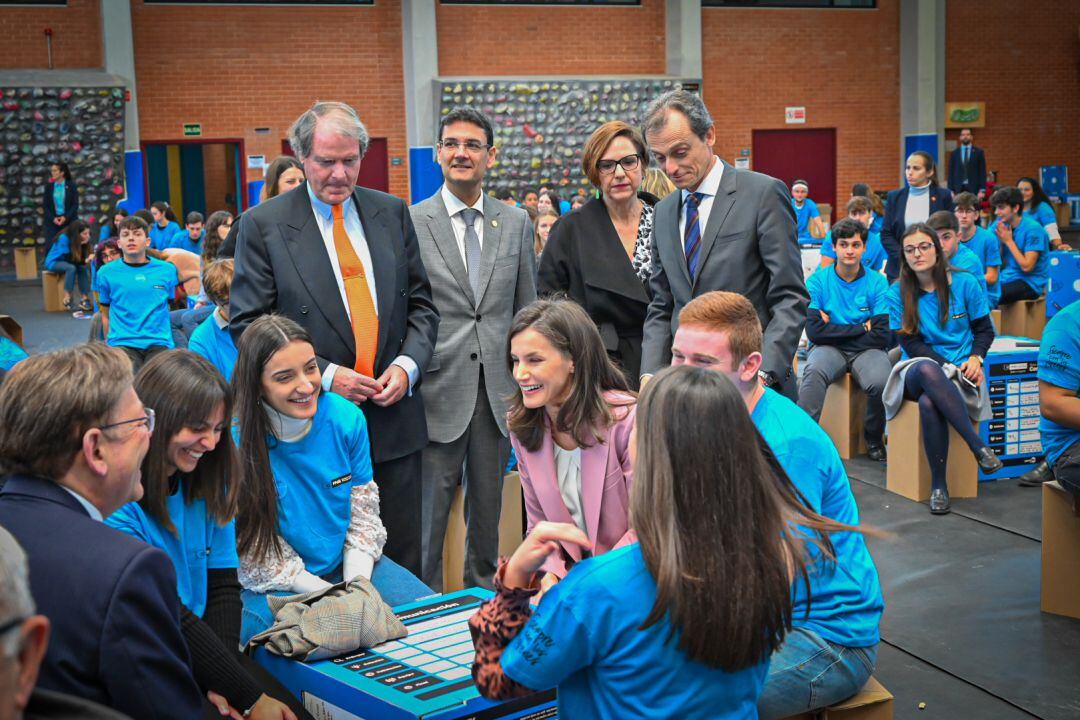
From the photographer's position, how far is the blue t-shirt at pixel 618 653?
1.83m

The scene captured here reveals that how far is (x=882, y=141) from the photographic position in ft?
61.3

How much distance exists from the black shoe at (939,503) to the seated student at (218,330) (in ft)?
11.0

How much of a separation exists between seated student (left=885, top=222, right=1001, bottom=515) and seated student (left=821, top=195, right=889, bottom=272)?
2981 mm

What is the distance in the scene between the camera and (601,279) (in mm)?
4113

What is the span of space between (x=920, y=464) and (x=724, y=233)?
269cm

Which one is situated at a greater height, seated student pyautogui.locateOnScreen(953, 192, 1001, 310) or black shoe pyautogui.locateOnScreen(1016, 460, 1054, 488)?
seated student pyautogui.locateOnScreen(953, 192, 1001, 310)

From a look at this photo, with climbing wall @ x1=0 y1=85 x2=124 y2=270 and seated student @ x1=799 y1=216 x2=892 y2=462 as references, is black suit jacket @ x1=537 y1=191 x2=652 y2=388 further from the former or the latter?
climbing wall @ x1=0 y1=85 x2=124 y2=270

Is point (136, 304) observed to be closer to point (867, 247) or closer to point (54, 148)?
point (867, 247)

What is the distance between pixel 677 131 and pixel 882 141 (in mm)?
16206

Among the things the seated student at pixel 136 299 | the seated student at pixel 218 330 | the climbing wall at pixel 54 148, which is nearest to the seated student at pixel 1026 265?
the seated student at pixel 136 299

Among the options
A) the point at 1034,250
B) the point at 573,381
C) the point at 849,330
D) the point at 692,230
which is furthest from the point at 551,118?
the point at 573,381

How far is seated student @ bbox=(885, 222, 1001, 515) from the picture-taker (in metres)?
5.72

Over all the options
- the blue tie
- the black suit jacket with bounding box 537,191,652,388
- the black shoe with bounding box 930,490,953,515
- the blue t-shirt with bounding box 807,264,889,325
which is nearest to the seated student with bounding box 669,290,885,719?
the blue tie

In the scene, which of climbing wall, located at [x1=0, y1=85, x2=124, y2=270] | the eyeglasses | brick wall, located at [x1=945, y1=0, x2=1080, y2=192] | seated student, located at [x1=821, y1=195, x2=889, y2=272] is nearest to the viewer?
the eyeglasses
